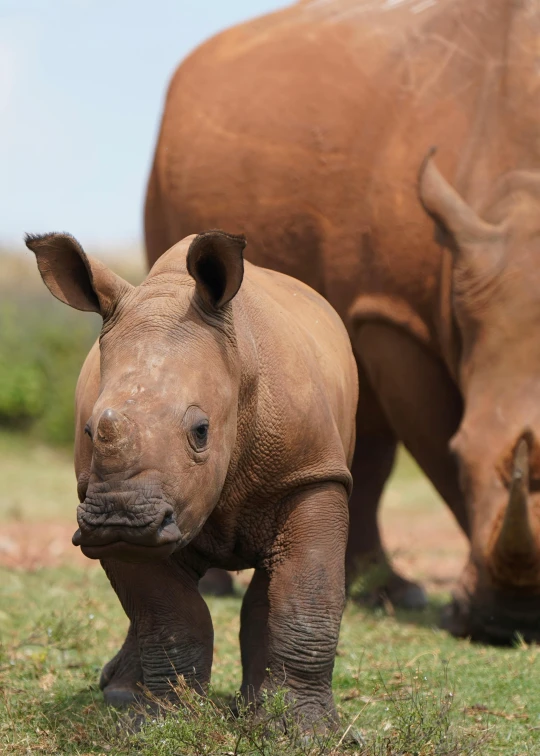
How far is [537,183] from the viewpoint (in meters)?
6.82

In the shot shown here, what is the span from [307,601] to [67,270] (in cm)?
128

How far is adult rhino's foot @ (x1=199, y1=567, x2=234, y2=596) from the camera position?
8289mm

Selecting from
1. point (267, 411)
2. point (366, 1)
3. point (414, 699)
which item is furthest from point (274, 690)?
point (366, 1)

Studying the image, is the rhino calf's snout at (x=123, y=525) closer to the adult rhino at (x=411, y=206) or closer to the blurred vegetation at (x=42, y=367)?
the adult rhino at (x=411, y=206)

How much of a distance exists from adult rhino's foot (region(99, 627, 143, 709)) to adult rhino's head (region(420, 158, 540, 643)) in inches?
72.1

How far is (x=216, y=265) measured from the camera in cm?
413

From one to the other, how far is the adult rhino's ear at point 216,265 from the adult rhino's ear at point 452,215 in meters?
2.88

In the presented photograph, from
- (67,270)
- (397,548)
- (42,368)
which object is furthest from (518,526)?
(42,368)

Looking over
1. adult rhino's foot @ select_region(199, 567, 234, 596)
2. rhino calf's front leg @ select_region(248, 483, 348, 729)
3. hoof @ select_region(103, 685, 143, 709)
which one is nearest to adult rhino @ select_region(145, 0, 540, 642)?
adult rhino's foot @ select_region(199, 567, 234, 596)

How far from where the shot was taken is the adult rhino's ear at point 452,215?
679 cm

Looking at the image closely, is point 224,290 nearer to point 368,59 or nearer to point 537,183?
point 537,183

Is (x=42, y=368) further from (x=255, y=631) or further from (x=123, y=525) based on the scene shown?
(x=123, y=525)

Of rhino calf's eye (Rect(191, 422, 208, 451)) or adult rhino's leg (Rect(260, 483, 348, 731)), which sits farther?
adult rhino's leg (Rect(260, 483, 348, 731))

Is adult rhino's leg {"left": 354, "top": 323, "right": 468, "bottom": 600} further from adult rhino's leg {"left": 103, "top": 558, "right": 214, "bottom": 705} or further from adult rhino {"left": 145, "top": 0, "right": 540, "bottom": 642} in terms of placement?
adult rhino's leg {"left": 103, "top": 558, "right": 214, "bottom": 705}
